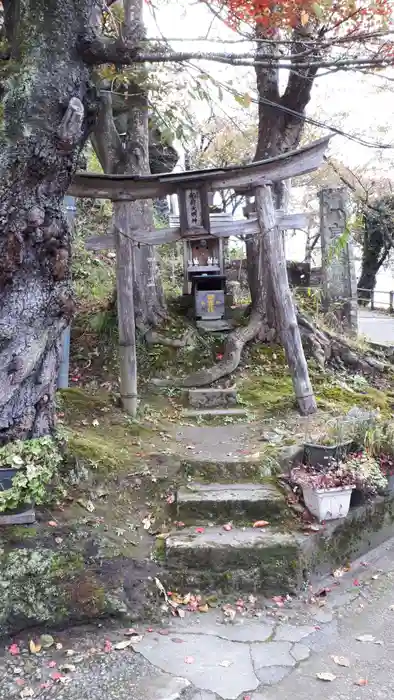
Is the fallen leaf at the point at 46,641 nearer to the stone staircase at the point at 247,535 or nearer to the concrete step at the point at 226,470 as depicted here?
the stone staircase at the point at 247,535

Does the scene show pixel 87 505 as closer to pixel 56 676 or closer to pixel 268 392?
pixel 56 676

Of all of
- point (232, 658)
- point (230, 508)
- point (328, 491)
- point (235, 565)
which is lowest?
point (232, 658)

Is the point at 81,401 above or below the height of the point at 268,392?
above

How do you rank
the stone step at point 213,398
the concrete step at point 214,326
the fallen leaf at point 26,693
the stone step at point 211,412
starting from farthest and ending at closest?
the concrete step at point 214,326 → the stone step at point 213,398 → the stone step at point 211,412 → the fallen leaf at point 26,693

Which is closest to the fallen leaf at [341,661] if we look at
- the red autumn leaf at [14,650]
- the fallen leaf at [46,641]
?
the fallen leaf at [46,641]

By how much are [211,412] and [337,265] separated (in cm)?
436

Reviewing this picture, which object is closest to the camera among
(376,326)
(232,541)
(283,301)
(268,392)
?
(232,541)

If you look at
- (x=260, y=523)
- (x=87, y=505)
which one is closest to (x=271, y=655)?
(x=260, y=523)

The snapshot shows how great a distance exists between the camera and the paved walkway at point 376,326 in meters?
13.2

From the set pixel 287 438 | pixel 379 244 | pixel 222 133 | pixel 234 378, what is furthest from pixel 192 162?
pixel 287 438

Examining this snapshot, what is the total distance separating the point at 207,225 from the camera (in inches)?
259

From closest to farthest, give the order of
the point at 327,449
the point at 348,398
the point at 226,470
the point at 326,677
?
the point at 326,677
the point at 327,449
the point at 226,470
the point at 348,398

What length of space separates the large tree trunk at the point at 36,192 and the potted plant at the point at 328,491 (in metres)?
2.42

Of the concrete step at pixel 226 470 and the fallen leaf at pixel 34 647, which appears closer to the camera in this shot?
the fallen leaf at pixel 34 647
